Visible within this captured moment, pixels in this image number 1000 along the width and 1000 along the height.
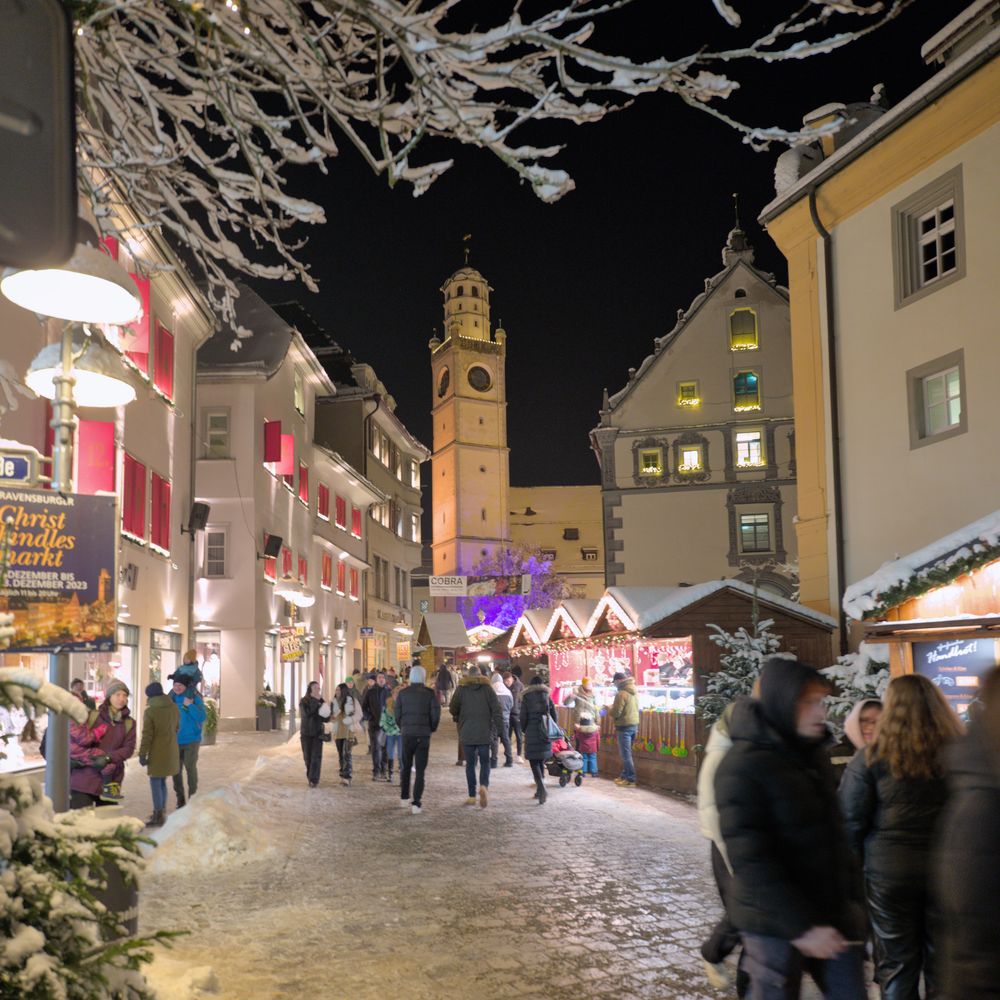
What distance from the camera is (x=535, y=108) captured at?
444cm

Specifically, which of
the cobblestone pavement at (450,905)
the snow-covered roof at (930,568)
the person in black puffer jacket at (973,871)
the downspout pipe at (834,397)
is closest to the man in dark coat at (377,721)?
the cobblestone pavement at (450,905)

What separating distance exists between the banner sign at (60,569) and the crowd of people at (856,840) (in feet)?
10.7

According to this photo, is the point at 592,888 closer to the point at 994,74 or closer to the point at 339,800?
the point at 339,800

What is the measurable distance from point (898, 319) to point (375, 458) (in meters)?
36.7

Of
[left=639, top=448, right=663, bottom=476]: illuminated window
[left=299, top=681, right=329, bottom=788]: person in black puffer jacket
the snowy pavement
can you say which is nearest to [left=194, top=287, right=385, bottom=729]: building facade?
[left=639, top=448, right=663, bottom=476]: illuminated window

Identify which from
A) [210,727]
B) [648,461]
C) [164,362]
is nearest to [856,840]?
[164,362]

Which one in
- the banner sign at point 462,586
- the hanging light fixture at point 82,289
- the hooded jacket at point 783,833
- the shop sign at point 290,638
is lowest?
the hooded jacket at point 783,833

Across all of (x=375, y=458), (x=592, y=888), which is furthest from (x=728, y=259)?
(x=592, y=888)

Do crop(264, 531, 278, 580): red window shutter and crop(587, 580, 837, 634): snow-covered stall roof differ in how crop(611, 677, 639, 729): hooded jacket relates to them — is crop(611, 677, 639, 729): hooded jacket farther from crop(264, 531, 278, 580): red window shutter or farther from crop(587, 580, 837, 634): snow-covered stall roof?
crop(264, 531, 278, 580): red window shutter

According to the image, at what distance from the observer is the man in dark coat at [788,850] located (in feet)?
13.6

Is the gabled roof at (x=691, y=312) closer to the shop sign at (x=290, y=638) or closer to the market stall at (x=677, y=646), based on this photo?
the shop sign at (x=290, y=638)

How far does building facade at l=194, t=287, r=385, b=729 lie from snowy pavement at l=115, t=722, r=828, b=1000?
17.0 m

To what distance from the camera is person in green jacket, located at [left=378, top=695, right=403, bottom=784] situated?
1894 centimetres

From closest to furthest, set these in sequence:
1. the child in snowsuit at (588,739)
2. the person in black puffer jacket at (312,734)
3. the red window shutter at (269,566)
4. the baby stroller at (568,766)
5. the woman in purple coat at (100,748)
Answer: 1. the woman in purple coat at (100,748)
2. the person in black puffer jacket at (312,734)
3. the baby stroller at (568,766)
4. the child in snowsuit at (588,739)
5. the red window shutter at (269,566)
